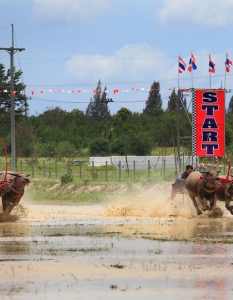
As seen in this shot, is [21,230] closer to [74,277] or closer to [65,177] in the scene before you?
[74,277]

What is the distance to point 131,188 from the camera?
37781 mm

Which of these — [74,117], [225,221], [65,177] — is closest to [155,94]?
[74,117]

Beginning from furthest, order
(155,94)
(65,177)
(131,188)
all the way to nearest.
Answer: (155,94)
(65,177)
(131,188)

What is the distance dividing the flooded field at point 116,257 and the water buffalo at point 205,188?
401 mm

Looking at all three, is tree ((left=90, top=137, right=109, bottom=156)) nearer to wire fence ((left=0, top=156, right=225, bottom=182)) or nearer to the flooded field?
wire fence ((left=0, top=156, right=225, bottom=182))

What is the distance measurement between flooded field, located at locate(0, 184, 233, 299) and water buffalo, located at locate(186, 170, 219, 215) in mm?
401

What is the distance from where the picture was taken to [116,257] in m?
14.7

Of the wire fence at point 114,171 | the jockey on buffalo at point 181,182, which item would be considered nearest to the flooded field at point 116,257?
the jockey on buffalo at point 181,182

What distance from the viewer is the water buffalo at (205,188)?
938 inches

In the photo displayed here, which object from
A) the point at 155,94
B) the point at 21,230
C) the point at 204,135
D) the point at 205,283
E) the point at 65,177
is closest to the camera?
the point at 205,283

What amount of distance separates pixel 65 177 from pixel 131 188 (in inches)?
188

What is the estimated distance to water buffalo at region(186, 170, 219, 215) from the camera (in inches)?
938

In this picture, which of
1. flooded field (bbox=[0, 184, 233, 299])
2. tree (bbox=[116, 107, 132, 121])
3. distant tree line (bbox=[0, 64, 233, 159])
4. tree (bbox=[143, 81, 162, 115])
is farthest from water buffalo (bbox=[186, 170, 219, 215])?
tree (bbox=[143, 81, 162, 115])

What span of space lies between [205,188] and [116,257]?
960cm
